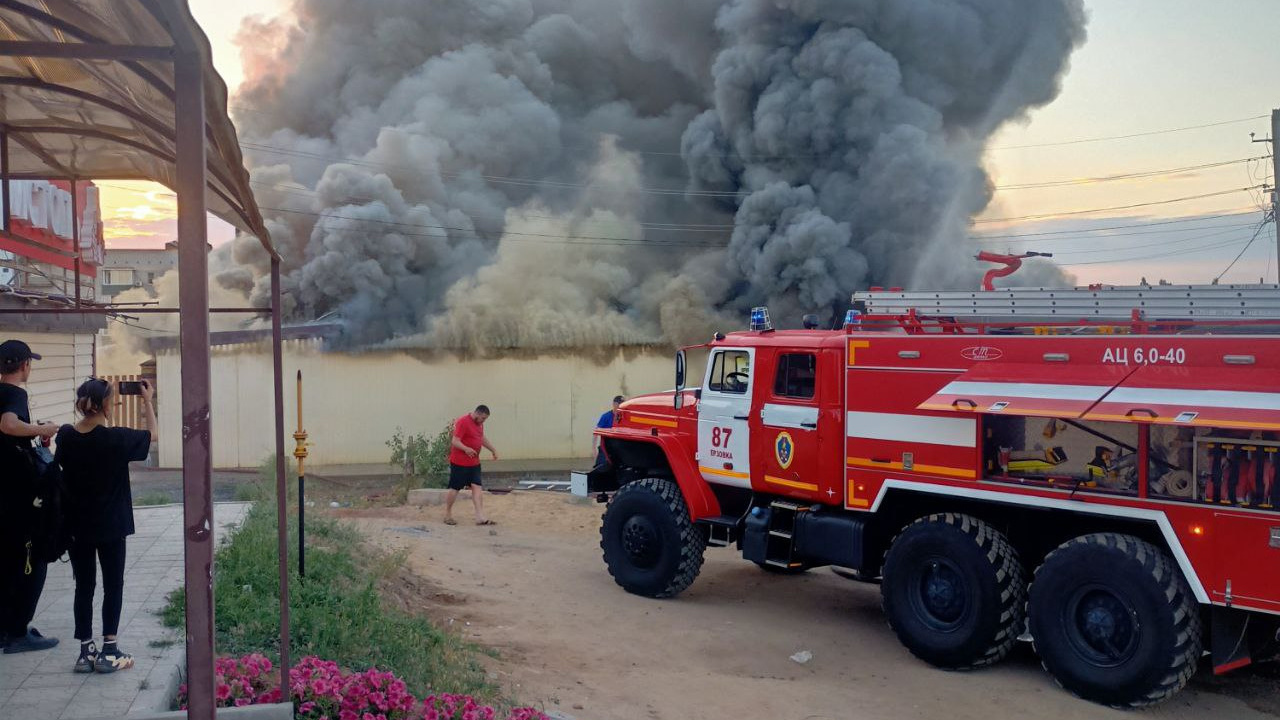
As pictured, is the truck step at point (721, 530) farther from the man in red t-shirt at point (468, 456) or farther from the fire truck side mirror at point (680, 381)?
the man in red t-shirt at point (468, 456)

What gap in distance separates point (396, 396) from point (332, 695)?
20.1m

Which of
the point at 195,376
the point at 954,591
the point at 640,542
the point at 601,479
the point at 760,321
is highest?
the point at 760,321

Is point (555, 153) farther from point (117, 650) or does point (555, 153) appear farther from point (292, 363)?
point (117, 650)

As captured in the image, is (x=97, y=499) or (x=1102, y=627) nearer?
(x=97, y=499)

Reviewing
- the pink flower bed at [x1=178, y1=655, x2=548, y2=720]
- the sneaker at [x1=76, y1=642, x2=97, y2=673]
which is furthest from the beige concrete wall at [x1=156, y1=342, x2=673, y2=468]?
the pink flower bed at [x1=178, y1=655, x2=548, y2=720]

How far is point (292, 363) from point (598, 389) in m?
7.85

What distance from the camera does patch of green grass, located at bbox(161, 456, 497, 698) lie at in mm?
5852

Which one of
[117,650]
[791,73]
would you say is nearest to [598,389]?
[791,73]

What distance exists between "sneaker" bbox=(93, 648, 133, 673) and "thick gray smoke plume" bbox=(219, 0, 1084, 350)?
1999cm

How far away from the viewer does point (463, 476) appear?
519 inches

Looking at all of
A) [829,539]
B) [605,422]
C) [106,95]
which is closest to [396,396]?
[605,422]

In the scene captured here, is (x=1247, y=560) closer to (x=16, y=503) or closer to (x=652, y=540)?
(x=652, y=540)

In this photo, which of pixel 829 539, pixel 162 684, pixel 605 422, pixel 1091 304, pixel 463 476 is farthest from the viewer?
pixel 463 476

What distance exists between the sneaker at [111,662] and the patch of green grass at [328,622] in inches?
23.1
